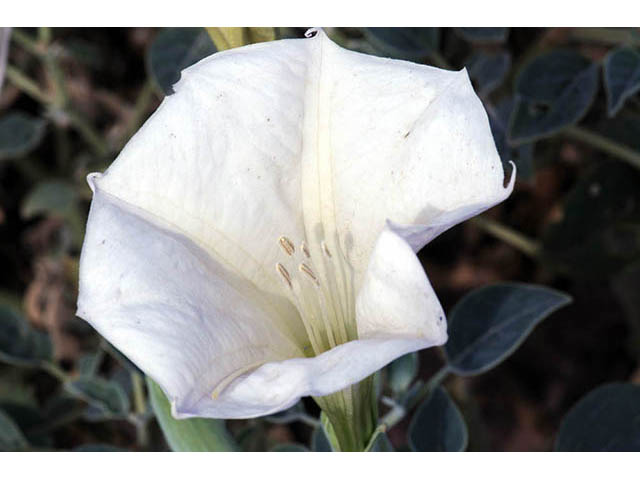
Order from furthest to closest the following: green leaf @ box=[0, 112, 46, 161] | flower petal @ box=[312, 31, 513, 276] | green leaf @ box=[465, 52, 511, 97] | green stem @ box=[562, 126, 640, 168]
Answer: green leaf @ box=[0, 112, 46, 161] < green stem @ box=[562, 126, 640, 168] < green leaf @ box=[465, 52, 511, 97] < flower petal @ box=[312, 31, 513, 276]

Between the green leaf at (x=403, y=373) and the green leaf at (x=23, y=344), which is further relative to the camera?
the green leaf at (x=23, y=344)

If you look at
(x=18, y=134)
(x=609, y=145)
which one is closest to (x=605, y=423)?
(x=609, y=145)

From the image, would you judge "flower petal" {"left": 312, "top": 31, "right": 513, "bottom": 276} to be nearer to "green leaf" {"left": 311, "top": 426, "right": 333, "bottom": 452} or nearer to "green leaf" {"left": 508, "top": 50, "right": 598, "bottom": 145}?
"green leaf" {"left": 311, "top": 426, "right": 333, "bottom": 452}

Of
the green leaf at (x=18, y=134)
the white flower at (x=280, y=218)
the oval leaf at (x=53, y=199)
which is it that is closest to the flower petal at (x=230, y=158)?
the white flower at (x=280, y=218)

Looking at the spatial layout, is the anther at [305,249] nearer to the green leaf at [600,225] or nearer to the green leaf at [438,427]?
the green leaf at [438,427]

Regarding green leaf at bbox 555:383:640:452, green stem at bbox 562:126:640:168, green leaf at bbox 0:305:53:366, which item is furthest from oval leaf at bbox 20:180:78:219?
green leaf at bbox 555:383:640:452

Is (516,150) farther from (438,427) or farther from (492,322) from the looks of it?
(438,427)
